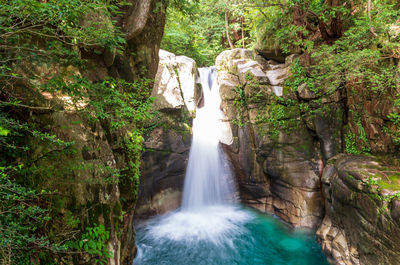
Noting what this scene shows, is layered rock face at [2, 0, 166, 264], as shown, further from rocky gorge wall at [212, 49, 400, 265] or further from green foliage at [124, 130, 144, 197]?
rocky gorge wall at [212, 49, 400, 265]

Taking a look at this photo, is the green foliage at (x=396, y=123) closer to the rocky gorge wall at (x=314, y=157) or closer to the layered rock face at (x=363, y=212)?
the rocky gorge wall at (x=314, y=157)

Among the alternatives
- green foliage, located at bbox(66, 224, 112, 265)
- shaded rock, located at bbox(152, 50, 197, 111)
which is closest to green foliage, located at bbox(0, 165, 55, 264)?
green foliage, located at bbox(66, 224, 112, 265)

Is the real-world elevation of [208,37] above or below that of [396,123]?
above

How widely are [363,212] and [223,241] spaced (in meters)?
4.40

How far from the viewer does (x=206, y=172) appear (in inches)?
392

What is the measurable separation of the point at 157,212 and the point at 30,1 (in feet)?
28.7

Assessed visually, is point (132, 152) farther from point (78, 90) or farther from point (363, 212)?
point (363, 212)

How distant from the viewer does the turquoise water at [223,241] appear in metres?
6.20

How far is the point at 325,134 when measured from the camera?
7.59m

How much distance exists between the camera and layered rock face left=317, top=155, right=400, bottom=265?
171 inches

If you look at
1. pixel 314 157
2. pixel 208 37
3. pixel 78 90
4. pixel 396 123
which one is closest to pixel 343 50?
pixel 396 123

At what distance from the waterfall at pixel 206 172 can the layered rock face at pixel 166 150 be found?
406mm

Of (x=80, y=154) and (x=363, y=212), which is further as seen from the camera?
(x=363, y=212)

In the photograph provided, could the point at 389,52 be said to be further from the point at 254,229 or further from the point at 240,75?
the point at 254,229
